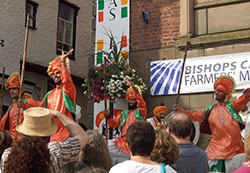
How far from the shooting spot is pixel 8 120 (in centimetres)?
786

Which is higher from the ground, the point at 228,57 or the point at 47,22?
the point at 47,22

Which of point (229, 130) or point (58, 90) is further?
point (229, 130)

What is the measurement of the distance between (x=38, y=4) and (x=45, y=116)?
11.7m

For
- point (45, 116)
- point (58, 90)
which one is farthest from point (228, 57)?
point (45, 116)

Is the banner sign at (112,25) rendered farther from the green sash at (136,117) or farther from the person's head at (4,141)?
the person's head at (4,141)

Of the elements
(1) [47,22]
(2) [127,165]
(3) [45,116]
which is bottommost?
(2) [127,165]

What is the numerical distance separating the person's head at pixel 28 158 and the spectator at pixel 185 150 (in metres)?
1.55

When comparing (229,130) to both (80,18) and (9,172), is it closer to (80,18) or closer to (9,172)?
(9,172)

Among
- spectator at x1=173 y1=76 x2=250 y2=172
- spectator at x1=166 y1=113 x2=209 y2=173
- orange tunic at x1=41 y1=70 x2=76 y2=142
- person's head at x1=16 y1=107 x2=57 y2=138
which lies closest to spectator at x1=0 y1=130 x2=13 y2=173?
person's head at x1=16 y1=107 x2=57 y2=138

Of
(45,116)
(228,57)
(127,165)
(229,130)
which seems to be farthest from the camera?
(228,57)

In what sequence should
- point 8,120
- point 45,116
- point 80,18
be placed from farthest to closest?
1. point 80,18
2. point 8,120
3. point 45,116

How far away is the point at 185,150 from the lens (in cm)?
409

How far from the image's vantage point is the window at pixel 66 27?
16.0 m

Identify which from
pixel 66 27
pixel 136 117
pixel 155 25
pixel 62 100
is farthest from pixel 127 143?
pixel 66 27
